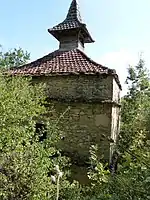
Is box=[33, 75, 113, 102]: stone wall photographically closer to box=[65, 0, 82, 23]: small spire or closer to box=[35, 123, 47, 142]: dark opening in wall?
box=[35, 123, 47, 142]: dark opening in wall

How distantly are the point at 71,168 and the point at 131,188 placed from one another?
14.8 feet

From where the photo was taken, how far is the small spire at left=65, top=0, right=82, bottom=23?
13734 millimetres

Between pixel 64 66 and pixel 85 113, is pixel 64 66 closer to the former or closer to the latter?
pixel 64 66

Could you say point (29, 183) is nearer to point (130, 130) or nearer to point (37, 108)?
point (37, 108)

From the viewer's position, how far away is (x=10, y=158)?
267 inches

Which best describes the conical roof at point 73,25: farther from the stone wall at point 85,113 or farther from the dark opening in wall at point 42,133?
the dark opening in wall at point 42,133

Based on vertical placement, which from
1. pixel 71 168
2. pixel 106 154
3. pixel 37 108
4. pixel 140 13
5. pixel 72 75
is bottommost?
pixel 71 168

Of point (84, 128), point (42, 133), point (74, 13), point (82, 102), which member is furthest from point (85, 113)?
point (74, 13)

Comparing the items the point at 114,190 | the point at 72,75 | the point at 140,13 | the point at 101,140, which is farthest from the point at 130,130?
the point at 114,190

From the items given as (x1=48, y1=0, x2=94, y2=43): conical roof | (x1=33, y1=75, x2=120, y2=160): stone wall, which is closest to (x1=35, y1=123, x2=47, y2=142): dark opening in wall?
(x1=33, y1=75, x2=120, y2=160): stone wall

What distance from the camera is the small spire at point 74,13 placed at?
13.7 meters

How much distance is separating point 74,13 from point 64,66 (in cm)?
444

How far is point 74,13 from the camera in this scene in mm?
14133

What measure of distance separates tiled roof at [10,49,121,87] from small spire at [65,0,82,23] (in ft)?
7.05
